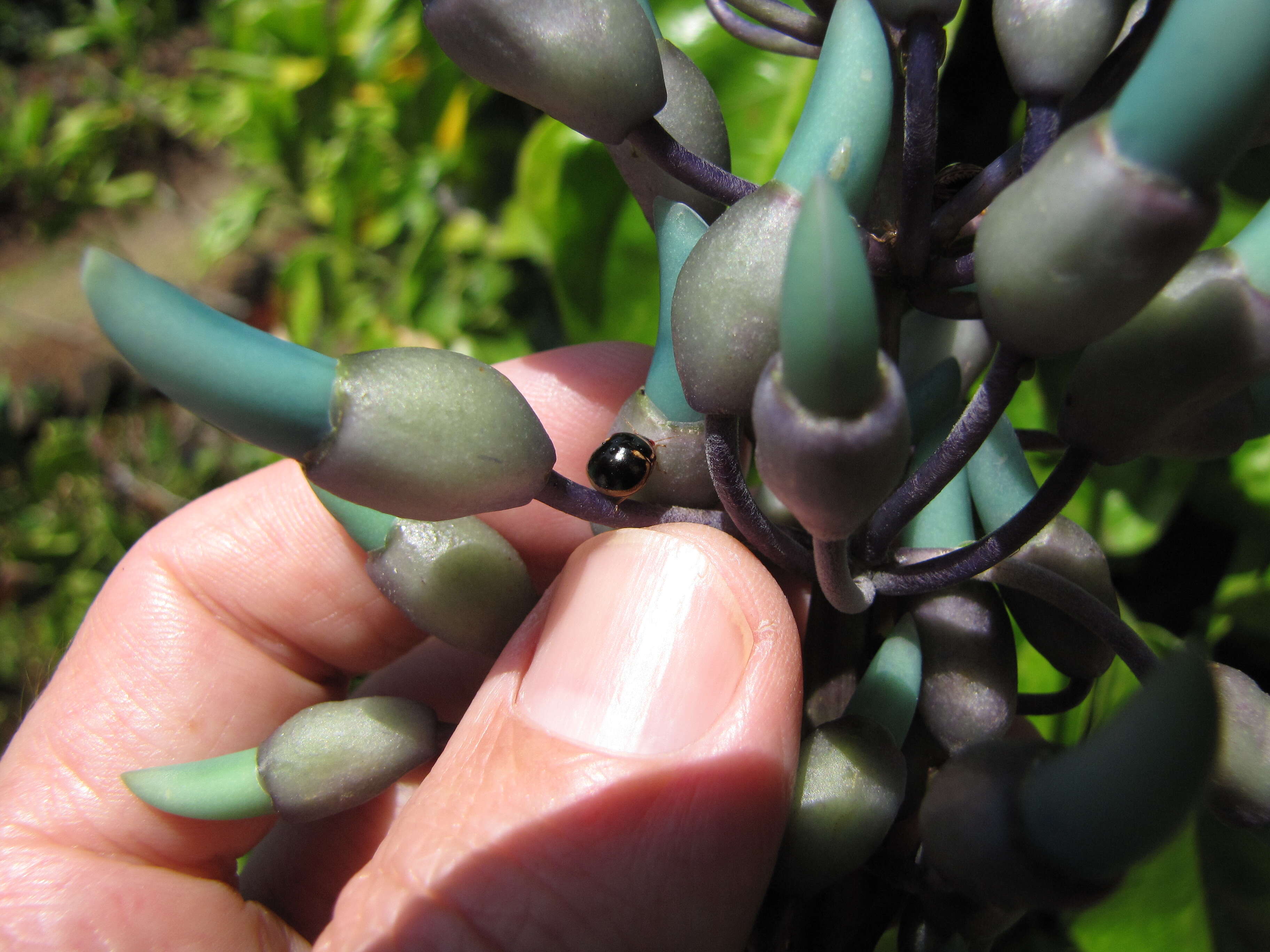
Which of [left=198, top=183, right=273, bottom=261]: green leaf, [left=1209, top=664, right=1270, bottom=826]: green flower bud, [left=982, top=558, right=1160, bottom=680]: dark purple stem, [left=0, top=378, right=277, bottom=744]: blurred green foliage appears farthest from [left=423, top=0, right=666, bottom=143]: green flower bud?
[left=198, top=183, right=273, bottom=261]: green leaf

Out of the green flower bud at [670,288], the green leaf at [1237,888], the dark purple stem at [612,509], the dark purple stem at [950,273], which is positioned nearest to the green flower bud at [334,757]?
the dark purple stem at [612,509]

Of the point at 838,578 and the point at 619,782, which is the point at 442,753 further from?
the point at 838,578

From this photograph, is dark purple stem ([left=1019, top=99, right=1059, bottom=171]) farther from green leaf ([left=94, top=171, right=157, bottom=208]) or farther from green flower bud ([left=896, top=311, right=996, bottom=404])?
green leaf ([left=94, top=171, right=157, bottom=208])

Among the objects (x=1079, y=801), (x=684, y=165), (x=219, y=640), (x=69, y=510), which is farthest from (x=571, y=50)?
(x=69, y=510)

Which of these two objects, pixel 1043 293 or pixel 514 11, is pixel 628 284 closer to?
pixel 514 11

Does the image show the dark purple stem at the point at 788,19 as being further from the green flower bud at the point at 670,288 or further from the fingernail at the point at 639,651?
the fingernail at the point at 639,651

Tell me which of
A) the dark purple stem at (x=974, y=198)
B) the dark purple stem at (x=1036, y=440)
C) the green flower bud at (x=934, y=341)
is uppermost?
the dark purple stem at (x=974, y=198)
